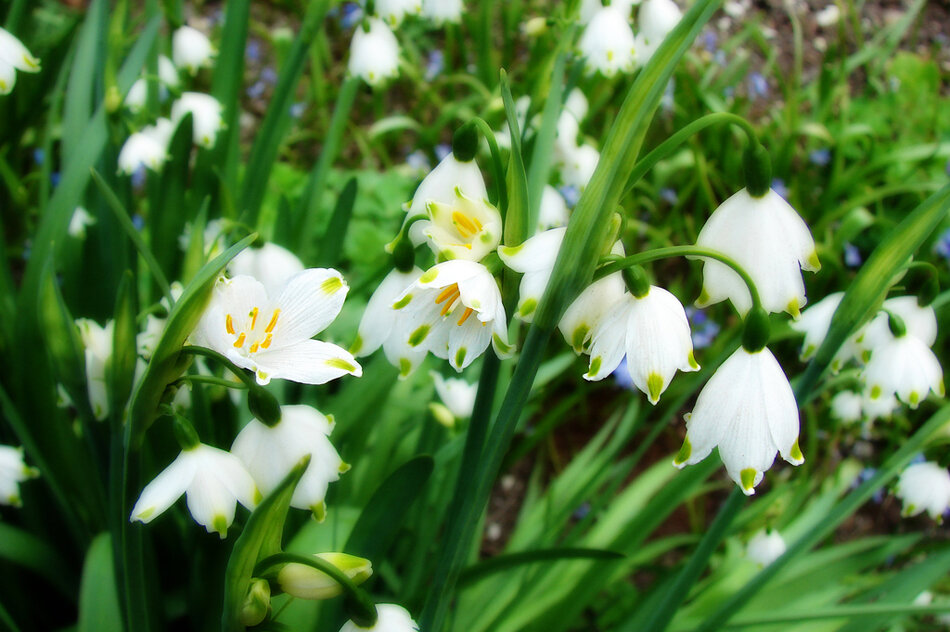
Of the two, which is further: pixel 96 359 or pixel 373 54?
pixel 373 54

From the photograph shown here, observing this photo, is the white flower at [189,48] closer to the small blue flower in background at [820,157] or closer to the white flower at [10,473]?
the white flower at [10,473]

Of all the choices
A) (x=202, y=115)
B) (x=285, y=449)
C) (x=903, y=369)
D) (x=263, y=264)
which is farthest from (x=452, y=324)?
(x=202, y=115)

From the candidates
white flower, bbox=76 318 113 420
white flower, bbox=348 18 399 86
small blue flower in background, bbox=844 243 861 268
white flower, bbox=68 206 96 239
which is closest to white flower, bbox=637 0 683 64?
white flower, bbox=348 18 399 86

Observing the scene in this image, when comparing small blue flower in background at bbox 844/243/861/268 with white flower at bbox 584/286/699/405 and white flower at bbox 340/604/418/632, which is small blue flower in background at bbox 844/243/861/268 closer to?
white flower at bbox 584/286/699/405

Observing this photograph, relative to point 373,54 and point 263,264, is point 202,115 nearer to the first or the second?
point 373,54

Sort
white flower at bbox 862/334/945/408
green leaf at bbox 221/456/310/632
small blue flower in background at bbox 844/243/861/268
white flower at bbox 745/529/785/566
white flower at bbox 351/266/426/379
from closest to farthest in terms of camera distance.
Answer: green leaf at bbox 221/456/310/632 → white flower at bbox 351/266/426/379 → white flower at bbox 862/334/945/408 → white flower at bbox 745/529/785/566 → small blue flower in background at bbox 844/243/861/268
